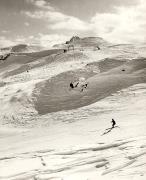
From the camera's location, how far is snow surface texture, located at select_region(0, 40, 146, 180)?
9.09 metres

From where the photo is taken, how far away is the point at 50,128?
15.3 metres

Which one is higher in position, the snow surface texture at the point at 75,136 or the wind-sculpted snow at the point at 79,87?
Result: the wind-sculpted snow at the point at 79,87

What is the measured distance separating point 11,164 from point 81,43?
38.6m

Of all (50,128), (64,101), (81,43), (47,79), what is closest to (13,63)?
(81,43)

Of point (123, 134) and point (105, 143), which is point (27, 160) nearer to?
point (105, 143)

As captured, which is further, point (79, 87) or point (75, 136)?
point (79, 87)

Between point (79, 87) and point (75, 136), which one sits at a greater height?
point (79, 87)

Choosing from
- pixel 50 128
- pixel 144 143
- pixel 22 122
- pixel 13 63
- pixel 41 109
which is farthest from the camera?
pixel 13 63

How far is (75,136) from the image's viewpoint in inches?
527

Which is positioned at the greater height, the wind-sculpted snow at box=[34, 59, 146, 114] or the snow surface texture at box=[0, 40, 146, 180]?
the wind-sculpted snow at box=[34, 59, 146, 114]

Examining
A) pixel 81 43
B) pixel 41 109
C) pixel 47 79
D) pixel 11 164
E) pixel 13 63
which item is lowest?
pixel 11 164

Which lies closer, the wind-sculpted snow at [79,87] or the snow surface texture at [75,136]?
the snow surface texture at [75,136]

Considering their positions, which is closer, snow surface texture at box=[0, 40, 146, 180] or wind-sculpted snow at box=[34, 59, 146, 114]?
snow surface texture at box=[0, 40, 146, 180]

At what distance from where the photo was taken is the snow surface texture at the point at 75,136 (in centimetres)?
909
